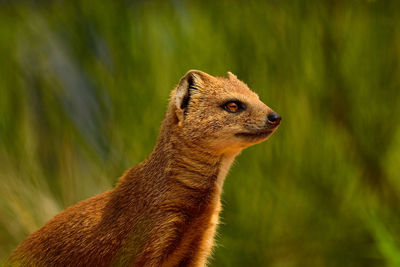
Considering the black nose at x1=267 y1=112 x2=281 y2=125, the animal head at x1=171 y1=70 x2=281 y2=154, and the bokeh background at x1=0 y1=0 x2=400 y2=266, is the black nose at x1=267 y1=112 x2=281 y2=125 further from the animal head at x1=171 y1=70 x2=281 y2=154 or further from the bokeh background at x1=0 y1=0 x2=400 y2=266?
the bokeh background at x1=0 y1=0 x2=400 y2=266

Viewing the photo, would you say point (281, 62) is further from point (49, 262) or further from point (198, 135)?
point (49, 262)

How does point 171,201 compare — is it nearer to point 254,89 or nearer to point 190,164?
point 190,164

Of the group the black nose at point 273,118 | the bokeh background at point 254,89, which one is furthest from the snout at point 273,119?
the bokeh background at point 254,89

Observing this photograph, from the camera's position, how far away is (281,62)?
0.90 metres

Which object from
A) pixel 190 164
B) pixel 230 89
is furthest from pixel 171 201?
pixel 230 89

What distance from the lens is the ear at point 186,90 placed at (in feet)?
2.56

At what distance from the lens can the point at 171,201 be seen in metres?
0.81

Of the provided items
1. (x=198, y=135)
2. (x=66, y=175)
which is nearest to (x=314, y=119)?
(x=198, y=135)

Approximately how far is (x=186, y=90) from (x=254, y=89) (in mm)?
113

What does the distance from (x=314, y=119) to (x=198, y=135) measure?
0.58 feet

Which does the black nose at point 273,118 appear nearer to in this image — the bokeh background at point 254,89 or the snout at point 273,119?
the snout at point 273,119

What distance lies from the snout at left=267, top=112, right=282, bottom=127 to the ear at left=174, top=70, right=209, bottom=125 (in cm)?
10

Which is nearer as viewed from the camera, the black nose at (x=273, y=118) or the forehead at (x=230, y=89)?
the black nose at (x=273, y=118)

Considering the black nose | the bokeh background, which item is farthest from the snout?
the bokeh background
